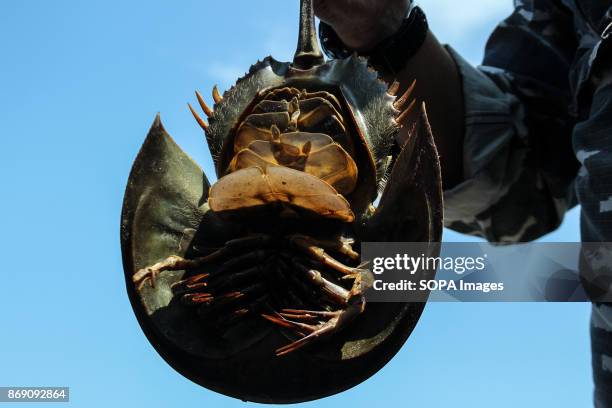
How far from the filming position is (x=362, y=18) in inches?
83.2

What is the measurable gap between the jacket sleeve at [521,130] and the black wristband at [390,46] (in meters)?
0.55

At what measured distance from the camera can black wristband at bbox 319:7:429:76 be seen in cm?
218

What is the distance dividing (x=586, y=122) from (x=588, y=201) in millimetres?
249

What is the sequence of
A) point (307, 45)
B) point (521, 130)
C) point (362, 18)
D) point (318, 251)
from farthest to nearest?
point (521, 130) < point (362, 18) < point (307, 45) < point (318, 251)

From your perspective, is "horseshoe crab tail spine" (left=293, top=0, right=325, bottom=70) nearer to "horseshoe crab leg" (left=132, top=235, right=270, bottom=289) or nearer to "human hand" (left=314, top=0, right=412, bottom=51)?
"horseshoe crab leg" (left=132, top=235, right=270, bottom=289)

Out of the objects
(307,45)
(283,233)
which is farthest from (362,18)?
(283,233)

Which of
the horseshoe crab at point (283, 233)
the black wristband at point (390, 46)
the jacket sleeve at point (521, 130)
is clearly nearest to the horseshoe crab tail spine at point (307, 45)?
the horseshoe crab at point (283, 233)

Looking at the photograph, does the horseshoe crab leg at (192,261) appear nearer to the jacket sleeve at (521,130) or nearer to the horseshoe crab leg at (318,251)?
the horseshoe crab leg at (318,251)

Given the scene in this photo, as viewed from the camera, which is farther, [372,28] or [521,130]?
[521,130]

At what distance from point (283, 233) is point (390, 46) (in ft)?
3.31

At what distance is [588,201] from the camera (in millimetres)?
2158

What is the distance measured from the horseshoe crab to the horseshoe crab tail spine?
0.05 m

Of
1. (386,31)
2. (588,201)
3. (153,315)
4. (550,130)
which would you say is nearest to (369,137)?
(153,315)

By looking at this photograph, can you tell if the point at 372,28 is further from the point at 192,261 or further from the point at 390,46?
the point at 192,261
